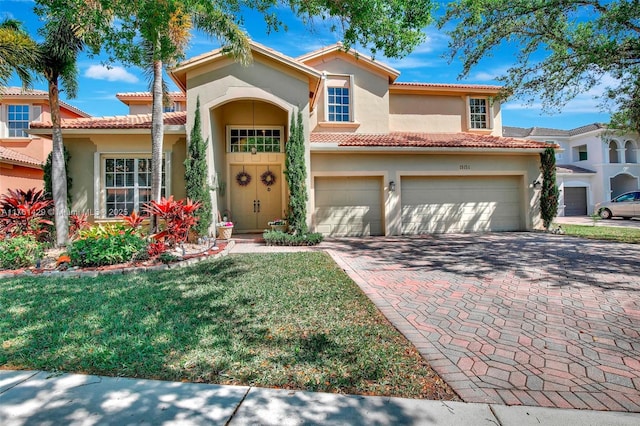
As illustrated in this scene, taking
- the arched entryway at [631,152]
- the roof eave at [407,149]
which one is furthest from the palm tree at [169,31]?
the arched entryway at [631,152]

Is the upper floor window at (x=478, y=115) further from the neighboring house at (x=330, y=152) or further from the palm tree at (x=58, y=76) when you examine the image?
the palm tree at (x=58, y=76)

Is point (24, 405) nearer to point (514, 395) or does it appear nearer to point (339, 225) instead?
point (514, 395)

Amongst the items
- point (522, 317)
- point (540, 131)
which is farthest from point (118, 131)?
point (540, 131)

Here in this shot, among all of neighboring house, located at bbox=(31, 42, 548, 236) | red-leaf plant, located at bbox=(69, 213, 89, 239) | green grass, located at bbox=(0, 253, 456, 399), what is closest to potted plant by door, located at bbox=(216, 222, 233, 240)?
neighboring house, located at bbox=(31, 42, 548, 236)

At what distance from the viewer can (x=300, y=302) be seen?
4914mm

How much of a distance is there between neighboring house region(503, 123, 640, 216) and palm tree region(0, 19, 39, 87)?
97.4 feet

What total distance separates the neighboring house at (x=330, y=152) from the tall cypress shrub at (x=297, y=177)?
0.44m

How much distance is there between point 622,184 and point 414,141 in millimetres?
24835

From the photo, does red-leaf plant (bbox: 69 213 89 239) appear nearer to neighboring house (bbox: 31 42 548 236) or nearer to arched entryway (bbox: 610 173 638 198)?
neighboring house (bbox: 31 42 548 236)

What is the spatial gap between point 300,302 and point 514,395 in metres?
A: 2.98

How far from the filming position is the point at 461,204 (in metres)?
13.5

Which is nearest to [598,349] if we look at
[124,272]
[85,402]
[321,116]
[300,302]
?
[300,302]

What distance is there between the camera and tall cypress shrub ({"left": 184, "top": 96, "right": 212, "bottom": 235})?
10391mm

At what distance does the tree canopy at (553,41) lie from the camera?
928 centimetres
